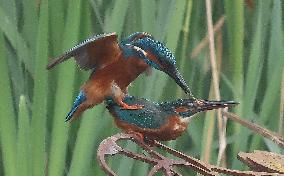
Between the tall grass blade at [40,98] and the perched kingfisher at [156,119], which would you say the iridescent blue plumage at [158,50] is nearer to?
the perched kingfisher at [156,119]

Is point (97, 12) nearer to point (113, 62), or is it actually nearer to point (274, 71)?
point (274, 71)

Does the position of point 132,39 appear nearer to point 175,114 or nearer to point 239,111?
point 175,114

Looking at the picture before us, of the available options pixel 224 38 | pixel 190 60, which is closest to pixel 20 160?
pixel 190 60

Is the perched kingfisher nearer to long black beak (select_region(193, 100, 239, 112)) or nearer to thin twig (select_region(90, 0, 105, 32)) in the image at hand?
long black beak (select_region(193, 100, 239, 112))

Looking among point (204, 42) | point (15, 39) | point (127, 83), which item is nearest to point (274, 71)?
A: point (204, 42)

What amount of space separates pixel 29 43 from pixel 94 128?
0.62 ft

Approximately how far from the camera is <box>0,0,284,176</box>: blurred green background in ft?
2.90

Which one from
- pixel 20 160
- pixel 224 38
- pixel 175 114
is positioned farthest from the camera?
pixel 224 38

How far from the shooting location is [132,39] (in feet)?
1.92

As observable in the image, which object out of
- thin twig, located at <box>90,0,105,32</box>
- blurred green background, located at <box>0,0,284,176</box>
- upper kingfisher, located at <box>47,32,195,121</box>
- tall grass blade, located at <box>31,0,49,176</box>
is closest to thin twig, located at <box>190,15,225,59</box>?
blurred green background, located at <box>0,0,284,176</box>

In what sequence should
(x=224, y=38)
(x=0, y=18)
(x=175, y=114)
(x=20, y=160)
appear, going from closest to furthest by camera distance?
1. (x=175, y=114)
2. (x=20, y=160)
3. (x=0, y=18)
4. (x=224, y=38)

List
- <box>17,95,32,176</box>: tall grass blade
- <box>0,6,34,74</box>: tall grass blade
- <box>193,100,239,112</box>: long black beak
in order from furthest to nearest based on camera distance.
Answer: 1. <box>0,6,34,74</box>: tall grass blade
2. <box>17,95,32,176</box>: tall grass blade
3. <box>193,100,239,112</box>: long black beak

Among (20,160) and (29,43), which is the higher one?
(29,43)

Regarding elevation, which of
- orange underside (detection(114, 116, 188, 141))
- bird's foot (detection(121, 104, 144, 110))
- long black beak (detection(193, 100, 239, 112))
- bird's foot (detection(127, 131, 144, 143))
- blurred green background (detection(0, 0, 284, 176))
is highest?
blurred green background (detection(0, 0, 284, 176))
